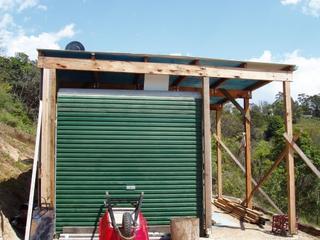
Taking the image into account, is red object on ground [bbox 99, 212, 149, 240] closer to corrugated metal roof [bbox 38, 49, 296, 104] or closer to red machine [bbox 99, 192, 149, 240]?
red machine [bbox 99, 192, 149, 240]

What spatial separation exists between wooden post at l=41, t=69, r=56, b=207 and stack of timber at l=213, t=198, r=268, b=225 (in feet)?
16.9

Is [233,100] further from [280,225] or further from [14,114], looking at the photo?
[14,114]

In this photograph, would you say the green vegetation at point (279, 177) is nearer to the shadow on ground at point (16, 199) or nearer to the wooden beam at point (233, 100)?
the wooden beam at point (233, 100)

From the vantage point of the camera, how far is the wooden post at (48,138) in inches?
343

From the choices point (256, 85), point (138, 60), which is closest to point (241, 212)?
point (256, 85)

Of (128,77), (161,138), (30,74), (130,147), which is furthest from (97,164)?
(30,74)

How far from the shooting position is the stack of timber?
1101 cm

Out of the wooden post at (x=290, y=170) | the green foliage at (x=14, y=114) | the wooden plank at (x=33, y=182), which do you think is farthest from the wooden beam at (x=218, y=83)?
the green foliage at (x=14, y=114)

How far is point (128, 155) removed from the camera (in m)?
9.37

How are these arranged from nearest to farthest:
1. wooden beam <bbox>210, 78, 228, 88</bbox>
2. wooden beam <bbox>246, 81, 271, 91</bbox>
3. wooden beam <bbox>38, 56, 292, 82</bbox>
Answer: wooden beam <bbox>38, 56, 292, 82</bbox> < wooden beam <bbox>210, 78, 228, 88</bbox> < wooden beam <bbox>246, 81, 271, 91</bbox>

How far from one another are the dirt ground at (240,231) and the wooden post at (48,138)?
11.7 feet

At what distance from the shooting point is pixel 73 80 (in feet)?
38.0

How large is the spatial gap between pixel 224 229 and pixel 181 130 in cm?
258

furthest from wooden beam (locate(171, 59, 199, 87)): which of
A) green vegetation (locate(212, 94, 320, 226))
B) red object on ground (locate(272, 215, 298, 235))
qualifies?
green vegetation (locate(212, 94, 320, 226))
